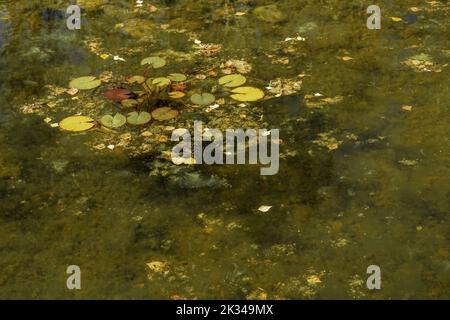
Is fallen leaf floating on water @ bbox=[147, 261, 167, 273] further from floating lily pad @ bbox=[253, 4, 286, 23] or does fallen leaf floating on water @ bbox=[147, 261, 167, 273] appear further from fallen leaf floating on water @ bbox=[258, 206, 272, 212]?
floating lily pad @ bbox=[253, 4, 286, 23]

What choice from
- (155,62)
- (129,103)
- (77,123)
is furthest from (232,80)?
(77,123)

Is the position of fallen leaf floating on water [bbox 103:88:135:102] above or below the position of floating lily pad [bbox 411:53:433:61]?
below

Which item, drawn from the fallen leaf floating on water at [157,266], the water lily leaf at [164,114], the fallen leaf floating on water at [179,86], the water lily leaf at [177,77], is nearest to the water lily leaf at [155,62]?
the water lily leaf at [177,77]

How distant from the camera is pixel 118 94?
420cm

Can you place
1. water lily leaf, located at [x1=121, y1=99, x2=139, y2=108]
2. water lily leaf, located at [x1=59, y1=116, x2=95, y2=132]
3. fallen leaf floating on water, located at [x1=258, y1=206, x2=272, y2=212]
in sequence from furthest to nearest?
1. water lily leaf, located at [x1=121, y1=99, x2=139, y2=108]
2. water lily leaf, located at [x1=59, y1=116, x2=95, y2=132]
3. fallen leaf floating on water, located at [x1=258, y1=206, x2=272, y2=212]

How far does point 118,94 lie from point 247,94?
77 cm

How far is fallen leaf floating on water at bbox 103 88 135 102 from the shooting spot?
4160mm

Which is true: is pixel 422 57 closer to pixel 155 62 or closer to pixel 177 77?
pixel 177 77

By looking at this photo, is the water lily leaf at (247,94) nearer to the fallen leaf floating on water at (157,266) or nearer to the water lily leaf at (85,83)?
the water lily leaf at (85,83)

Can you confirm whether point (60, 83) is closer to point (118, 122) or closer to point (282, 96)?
point (118, 122)

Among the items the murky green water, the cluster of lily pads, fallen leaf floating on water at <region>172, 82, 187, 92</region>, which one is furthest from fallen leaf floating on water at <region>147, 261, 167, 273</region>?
fallen leaf floating on water at <region>172, 82, 187, 92</region>

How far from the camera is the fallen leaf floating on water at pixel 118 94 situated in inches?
164

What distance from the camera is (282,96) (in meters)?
4.14

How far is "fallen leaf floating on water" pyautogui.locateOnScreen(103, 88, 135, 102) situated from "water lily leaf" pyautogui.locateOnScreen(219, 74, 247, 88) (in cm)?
56
